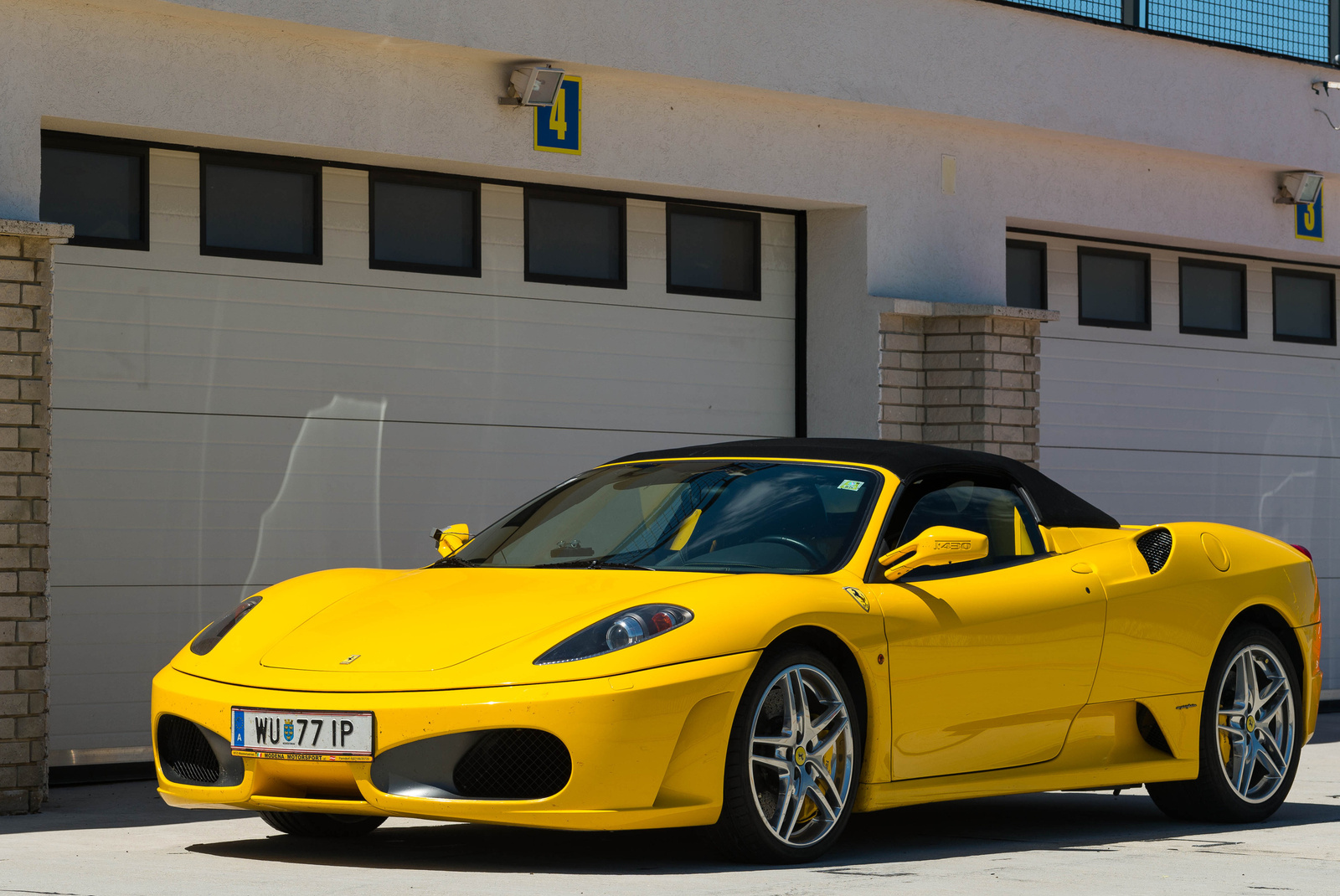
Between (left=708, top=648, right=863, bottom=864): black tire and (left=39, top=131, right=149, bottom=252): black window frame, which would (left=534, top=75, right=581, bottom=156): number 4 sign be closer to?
(left=39, top=131, right=149, bottom=252): black window frame

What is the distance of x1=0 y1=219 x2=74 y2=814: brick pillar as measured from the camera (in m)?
8.33

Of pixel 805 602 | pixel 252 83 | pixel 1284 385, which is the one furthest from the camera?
pixel 1284 385

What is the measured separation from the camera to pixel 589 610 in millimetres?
5984

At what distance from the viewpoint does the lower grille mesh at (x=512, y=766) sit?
572 centimetres

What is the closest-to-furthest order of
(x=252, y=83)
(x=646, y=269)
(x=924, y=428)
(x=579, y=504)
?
(x=579, y=504) < (x=252, y=83) < (x=646, y=269) < (x=924, y=428)

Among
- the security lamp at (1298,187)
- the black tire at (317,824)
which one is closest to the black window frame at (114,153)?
the black tire at (317,824)

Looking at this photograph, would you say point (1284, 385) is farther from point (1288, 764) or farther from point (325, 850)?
point (325, 850)

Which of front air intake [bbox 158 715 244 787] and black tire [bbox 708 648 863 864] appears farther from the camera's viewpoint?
front air intake [bbox 158 715 244 787]

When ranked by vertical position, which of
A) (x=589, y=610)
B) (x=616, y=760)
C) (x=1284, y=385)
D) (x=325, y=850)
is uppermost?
(x=1284, y=385)

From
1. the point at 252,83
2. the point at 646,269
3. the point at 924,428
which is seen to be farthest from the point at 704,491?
the point at 924,428

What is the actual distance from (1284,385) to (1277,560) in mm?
7447

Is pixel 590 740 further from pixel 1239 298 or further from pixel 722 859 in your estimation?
pixel 1239 298

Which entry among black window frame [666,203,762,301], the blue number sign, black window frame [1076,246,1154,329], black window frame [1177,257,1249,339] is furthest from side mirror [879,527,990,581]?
the blue number sign

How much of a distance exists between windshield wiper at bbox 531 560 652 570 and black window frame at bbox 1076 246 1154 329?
7.78 m
